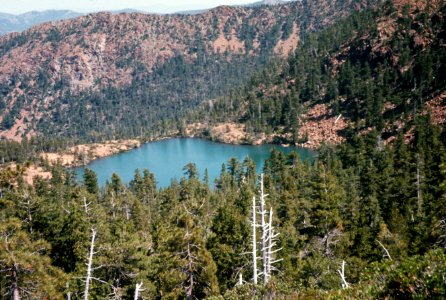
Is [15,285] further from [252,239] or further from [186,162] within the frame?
[186,162]

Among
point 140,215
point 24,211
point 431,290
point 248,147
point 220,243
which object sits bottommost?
point 248,147

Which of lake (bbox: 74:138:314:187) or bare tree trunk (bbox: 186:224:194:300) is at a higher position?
bare tree trunk (bbox: 186:224:194:300)

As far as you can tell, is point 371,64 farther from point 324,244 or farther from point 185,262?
point 185,262

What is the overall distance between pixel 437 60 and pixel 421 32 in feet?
86.5

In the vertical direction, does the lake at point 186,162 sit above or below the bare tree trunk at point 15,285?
below

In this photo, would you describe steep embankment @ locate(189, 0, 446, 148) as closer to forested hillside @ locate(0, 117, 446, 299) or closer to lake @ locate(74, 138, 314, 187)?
lake @ locate(74, 138, 314, 187)

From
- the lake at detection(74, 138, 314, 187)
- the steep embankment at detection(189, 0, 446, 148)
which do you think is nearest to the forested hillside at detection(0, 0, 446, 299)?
the steep embankment at detection(189, 0, 446, 148)

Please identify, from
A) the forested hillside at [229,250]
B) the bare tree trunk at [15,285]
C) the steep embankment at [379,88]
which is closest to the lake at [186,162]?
the steep embankment at [379,88]

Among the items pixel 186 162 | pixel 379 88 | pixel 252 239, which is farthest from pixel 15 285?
pixel 186 162

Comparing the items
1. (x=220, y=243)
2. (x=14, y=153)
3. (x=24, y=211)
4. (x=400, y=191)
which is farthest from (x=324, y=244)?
(x=14, y=153)

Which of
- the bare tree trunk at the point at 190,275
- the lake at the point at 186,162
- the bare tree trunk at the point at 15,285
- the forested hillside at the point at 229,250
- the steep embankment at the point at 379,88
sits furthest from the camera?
the lake at the point at 186,162

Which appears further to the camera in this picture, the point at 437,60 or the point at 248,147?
the point at 248,147

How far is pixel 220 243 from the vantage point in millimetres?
38625

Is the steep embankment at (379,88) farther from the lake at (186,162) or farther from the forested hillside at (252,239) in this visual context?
the forested hillside at (252,239)
